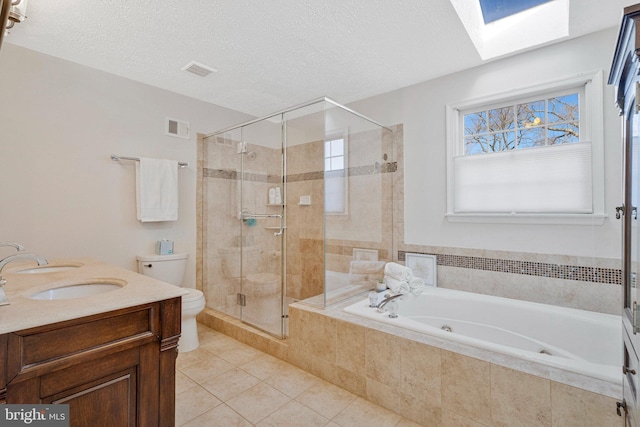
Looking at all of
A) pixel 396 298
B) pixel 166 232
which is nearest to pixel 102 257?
pixel 166 232

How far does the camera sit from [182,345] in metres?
2.52

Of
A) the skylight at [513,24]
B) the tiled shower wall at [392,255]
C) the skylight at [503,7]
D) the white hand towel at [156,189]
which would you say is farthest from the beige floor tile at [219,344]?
the skylight at [503,7]

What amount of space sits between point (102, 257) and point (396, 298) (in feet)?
8.05

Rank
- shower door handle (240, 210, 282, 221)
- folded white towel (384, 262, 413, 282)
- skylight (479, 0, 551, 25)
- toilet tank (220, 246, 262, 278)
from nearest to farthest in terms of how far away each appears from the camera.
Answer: skylight (479, 0, 551, 25), folded white towel (384, 262, 413, 282), shower door handle (240, 210, 282, 221), toilet tank (220, 246, 262, 278)

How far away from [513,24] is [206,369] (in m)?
3.40

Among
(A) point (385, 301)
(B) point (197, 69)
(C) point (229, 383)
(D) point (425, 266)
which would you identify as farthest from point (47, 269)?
(D) point (425, 266)

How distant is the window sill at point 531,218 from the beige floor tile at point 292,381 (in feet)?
5.55

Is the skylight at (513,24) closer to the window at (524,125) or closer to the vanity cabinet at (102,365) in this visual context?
the window at (524,125)

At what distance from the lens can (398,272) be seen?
8.49 feet

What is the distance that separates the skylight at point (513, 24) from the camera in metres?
2.04

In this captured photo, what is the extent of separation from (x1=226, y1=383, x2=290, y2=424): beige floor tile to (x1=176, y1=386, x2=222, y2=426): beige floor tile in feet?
0.39

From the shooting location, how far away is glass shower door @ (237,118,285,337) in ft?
8.87

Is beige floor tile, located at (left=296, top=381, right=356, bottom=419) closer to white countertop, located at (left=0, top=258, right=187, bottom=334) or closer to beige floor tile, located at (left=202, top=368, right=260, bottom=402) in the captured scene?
beige floor tile, located at (left=202, top=368, right=260, bottom=402)

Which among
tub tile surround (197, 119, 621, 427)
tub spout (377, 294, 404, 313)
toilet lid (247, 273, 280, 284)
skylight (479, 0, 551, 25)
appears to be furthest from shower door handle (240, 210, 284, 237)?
skylight (479, 0, 551, 25)
